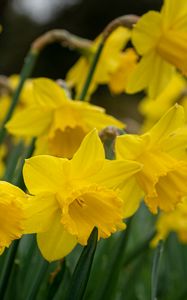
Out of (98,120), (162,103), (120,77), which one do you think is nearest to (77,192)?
(98,120)

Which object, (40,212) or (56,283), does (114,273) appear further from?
(40,212)

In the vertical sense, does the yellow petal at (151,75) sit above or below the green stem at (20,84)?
above

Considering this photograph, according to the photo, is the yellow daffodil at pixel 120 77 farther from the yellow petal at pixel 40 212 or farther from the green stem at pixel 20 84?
the yellow petal at pixel 40 212

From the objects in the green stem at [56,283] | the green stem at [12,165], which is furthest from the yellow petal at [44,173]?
the green stem at [12,165]

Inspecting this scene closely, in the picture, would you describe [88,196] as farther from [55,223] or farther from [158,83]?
[158,83]

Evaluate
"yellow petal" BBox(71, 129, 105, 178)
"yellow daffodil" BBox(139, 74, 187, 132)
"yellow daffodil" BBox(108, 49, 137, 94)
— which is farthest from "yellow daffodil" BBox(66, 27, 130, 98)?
"yellow daffodil" BBox(139, 74, 187, 132)
